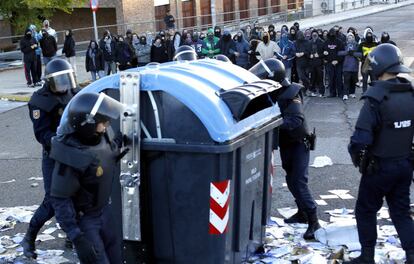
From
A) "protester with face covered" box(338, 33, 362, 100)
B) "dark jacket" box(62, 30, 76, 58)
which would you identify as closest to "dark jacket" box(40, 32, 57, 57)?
"dark jacket" box(62, 30, 76, 58)

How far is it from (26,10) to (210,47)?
1056cm

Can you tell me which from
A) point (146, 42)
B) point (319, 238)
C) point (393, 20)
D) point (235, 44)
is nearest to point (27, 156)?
point (319, 238)

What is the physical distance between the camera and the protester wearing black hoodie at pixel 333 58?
581 inches

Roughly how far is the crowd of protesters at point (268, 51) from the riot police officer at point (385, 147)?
7654mm

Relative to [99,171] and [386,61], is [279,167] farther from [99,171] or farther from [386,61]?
[99,171]

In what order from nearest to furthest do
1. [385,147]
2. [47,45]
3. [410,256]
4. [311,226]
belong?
[385,147] → [410,256] → [311,226] → [47,45]

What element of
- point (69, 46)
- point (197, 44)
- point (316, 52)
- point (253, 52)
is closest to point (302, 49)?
point (316, 52)

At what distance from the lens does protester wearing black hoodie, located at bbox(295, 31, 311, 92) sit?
A: 50.0 ft

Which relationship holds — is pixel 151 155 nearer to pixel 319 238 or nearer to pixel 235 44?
pixel 319 238

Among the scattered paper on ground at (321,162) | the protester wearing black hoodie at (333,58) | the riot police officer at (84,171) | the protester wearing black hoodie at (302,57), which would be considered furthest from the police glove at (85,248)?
the protester wearing black hoodie at (302,57)

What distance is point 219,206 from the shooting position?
4762mm

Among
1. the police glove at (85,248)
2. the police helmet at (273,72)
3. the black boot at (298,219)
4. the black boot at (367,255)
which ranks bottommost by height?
the black boot at (298,219)

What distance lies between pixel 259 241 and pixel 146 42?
13.9 meters

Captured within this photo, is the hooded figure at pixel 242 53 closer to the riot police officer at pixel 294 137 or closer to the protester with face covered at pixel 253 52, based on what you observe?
the protester with face covered at pixel 253 52
